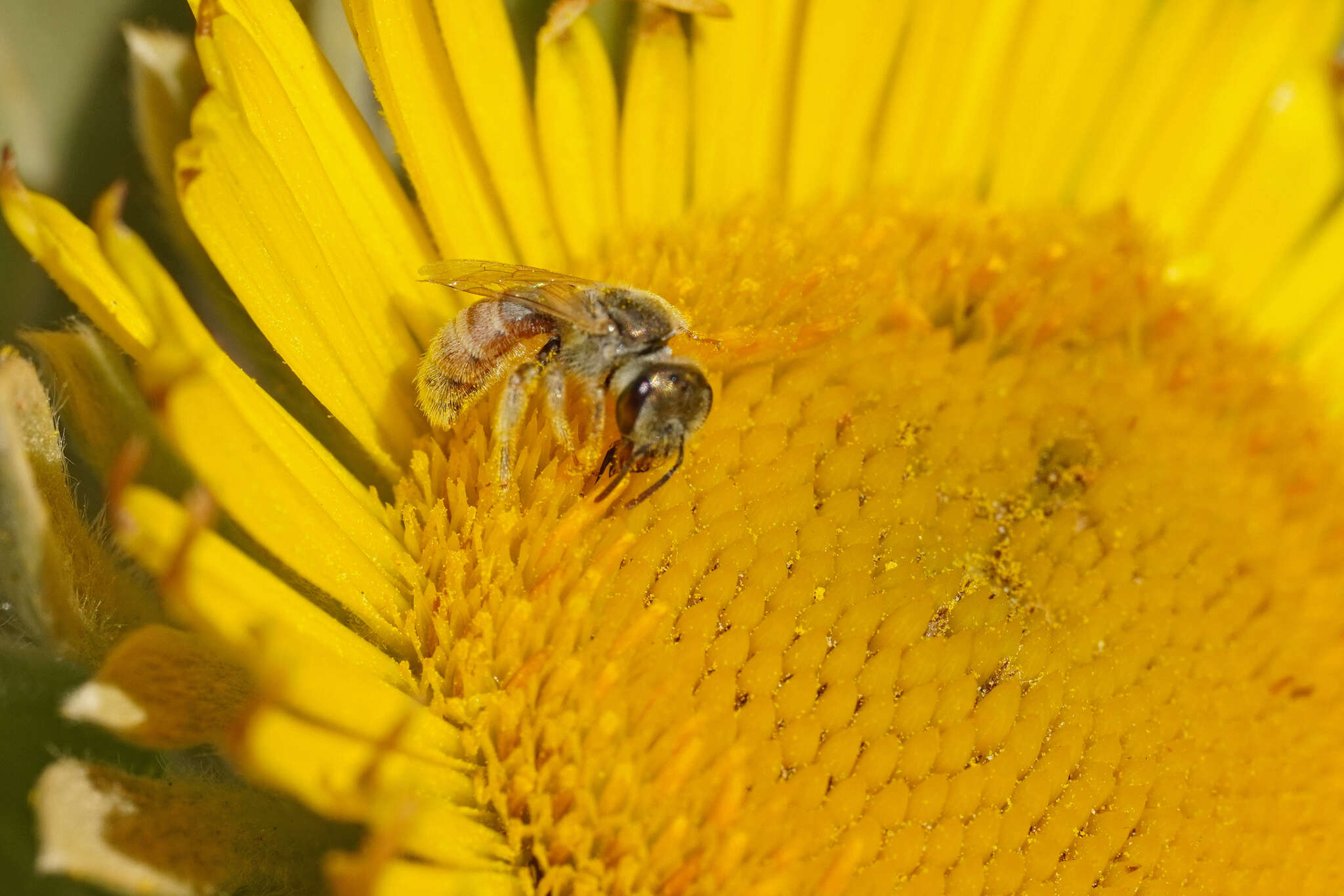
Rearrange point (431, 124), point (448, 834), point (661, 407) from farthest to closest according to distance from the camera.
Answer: point (431, 124) < point (661, 407) < point (448, 834)

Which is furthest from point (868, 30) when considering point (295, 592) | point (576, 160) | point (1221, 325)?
point (295, 592)

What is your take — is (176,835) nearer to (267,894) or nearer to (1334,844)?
(267,894)

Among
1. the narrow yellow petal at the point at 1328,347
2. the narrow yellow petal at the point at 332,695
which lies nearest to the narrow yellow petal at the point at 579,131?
the narrow yellow petal at the point at 332,695

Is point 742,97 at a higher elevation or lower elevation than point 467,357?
higher

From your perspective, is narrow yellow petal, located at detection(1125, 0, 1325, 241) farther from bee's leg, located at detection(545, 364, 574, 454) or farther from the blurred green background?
the blurred green background

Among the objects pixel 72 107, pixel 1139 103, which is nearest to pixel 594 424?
pixel 72 107

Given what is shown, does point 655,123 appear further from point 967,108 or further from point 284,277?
point 284,277
